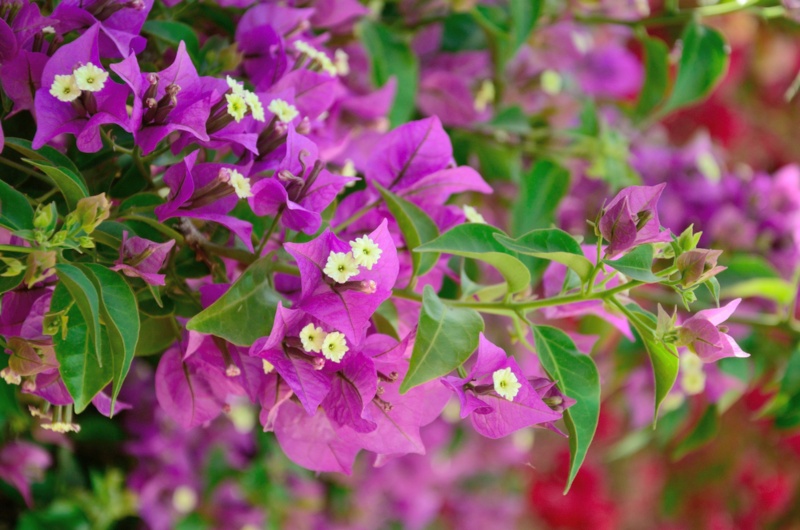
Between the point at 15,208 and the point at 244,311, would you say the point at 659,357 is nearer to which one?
the point at 244,311

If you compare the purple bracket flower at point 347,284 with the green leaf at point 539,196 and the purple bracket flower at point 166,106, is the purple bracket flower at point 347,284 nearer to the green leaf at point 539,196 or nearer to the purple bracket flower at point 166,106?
the purple bracket flower at point 166,106

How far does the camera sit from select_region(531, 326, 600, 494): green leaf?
0.38m

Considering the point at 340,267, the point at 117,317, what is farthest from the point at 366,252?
the point at 117,317

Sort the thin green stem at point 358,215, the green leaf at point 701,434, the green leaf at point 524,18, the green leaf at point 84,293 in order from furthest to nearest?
the green leaf at point 701,434 < the green leaf at point 524,18 < the thin green stem at point 358,215 < the green leaf at point 84,293

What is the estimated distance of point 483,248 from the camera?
381 mm

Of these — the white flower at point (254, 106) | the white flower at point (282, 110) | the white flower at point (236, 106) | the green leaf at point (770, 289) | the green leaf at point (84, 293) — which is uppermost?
the white flower at point (236, 106)

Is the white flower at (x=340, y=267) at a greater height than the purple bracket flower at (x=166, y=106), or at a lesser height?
lesser

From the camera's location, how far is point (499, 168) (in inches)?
31.0

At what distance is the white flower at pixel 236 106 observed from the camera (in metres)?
0.38

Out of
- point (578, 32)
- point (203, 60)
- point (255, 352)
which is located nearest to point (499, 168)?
point (578, 32)

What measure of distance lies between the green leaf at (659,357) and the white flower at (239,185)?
20 centimetres

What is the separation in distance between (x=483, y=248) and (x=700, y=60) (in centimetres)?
46

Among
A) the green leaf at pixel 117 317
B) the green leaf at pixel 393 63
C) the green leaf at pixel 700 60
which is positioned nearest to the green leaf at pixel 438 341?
the green leaf at pixel 117 317

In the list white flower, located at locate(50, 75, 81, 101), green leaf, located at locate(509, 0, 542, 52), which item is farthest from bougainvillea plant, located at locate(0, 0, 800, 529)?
green leaf, located at locate(509, 0, 542, 52)
